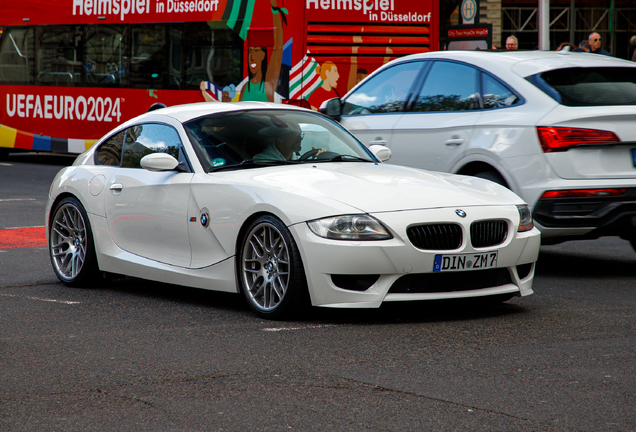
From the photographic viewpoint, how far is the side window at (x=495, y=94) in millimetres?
8148

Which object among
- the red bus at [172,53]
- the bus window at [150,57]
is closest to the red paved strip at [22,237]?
the red bus at [172,53]

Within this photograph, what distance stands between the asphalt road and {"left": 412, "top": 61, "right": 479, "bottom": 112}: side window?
1877 mm

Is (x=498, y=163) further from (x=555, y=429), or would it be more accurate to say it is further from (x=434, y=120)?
(x=555, y=429)

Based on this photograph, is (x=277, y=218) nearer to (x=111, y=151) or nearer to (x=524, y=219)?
(x=524, y=219)

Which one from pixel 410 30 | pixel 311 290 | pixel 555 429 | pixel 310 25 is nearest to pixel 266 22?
pixel 310 25

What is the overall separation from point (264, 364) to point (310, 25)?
38.5 ft

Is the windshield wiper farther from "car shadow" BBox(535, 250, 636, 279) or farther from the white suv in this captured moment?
"car shadow" BBox(535, 250, 636, 279)

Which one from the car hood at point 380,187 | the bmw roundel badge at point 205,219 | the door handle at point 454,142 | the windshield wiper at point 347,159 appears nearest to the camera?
the car hood at point 380,187

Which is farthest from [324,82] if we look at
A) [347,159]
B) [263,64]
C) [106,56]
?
[347,159]

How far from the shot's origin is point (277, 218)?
6043 millimetres

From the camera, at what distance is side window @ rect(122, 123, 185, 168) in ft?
23.4

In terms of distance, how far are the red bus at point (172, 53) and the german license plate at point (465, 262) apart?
34.2 ft

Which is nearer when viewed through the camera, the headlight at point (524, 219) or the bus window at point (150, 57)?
the headlight at point (524, 219)

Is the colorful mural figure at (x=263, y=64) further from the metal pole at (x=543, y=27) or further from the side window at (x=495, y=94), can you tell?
the side window at (x=495, y=94)
